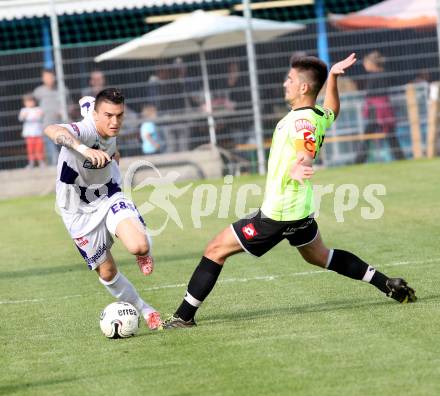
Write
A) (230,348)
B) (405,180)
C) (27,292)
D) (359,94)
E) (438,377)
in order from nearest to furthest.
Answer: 1. (438,377)
2. (230,348)
3. (27,292)
4. (405,180)
5. (359,94)

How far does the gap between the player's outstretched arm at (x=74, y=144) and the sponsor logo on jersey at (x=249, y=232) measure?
103cm

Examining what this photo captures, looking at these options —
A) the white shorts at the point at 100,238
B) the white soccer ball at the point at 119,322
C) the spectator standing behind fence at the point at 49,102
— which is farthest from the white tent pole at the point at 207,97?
the white soccer ball at the point at 119,322

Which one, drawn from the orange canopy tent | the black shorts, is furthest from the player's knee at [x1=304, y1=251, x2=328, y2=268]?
the orange canopy tent

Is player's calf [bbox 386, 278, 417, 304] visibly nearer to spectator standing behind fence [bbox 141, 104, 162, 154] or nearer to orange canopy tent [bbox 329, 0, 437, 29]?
spectator standing behind fence [bbox 141, 104, 162, 154]

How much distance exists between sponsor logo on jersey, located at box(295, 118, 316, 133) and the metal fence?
12603 millimetres

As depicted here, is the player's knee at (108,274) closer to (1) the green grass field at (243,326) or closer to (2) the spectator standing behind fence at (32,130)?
(1) the green grass field at (243,326)

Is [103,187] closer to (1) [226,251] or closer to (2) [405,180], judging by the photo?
(1) [226,251]

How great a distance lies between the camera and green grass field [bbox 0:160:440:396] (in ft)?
20.8

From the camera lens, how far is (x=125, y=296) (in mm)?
8719

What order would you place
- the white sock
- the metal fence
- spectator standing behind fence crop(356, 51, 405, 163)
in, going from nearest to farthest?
the white sock, the metal fence, spectator standing behind fence crop(356, 51, 405, 163)

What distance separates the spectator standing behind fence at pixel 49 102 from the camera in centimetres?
2023

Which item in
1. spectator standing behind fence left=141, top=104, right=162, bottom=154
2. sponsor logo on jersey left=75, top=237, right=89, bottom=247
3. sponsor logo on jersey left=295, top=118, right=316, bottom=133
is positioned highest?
sponsor logo on jersey left=295, top=118, right=316, bottom=133

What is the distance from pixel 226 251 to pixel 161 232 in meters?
6.80

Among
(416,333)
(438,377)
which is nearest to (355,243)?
(416,333)
